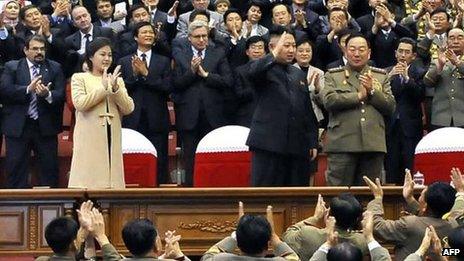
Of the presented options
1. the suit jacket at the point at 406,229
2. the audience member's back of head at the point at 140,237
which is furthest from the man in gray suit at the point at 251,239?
the suit jacket at the point at 406,229

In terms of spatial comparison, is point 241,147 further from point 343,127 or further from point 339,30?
point 339,30

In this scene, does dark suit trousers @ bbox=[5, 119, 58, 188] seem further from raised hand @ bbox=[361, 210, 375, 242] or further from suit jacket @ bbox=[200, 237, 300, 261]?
raised hand @ bbox=[361, 210, 375, 242]

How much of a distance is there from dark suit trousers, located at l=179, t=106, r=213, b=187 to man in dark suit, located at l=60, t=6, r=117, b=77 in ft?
4.48

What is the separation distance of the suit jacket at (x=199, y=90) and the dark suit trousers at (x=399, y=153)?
65.4 inches

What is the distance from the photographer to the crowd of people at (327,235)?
25.4ft

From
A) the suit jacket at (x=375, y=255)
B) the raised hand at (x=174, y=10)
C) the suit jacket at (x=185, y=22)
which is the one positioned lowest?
the suit jacket at (x=375, y=255)

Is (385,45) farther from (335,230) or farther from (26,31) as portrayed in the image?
(335,230)

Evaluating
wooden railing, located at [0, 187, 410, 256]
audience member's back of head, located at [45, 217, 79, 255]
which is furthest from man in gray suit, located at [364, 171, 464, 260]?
audience member's back of head, located at [45, 217, 79, 255]

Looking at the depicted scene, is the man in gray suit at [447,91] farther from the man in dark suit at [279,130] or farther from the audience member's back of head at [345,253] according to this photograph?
the audience member's back of head at [345,253]

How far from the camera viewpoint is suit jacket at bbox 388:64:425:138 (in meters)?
13.1

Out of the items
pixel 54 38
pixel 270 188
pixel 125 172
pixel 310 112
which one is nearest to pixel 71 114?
pixel 54 38

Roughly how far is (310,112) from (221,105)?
2.00m

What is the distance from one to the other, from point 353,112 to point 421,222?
2.67m

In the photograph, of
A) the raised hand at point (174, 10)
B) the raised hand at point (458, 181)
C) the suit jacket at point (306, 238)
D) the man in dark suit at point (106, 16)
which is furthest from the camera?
the raised hand at point (174, 10)
